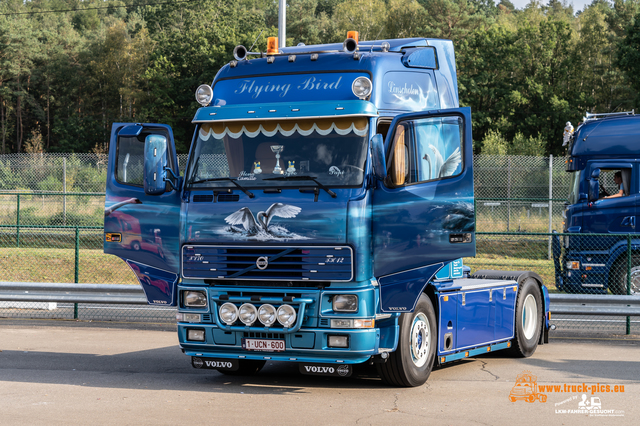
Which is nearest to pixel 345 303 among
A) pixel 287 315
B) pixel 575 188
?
pixel 287 315

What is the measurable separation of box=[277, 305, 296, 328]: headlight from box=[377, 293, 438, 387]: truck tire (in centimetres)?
111

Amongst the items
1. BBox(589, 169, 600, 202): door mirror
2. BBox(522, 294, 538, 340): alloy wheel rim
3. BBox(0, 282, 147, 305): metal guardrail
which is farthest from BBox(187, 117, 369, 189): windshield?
BBox(589, 169, 600, 202): door mirror

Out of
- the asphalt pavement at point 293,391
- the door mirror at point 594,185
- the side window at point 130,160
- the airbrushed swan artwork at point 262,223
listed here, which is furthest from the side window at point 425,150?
the door mirror at point 594,185

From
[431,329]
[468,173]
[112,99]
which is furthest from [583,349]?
[112,99]

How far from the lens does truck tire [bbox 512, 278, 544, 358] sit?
10719 millimetres

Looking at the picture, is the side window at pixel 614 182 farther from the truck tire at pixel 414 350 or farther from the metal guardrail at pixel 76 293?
the metal guardrail at pixel 76 293

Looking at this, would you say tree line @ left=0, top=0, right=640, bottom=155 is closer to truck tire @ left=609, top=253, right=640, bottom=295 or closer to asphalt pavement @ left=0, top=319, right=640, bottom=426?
truck tire @ left=609, top=253, right=640, bottom=295

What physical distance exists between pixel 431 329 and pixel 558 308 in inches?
177

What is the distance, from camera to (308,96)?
842 cm

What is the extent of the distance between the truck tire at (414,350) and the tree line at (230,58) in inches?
1357

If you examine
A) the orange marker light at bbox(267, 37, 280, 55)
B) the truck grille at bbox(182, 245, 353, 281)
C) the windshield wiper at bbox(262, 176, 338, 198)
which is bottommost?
the truck grille at bbox(182, 245, 353, 281)

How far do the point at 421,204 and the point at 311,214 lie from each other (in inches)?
41.5

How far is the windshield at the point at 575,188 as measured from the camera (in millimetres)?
17625

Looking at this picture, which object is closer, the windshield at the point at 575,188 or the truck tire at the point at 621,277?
the truck tire at the point at 621,277
